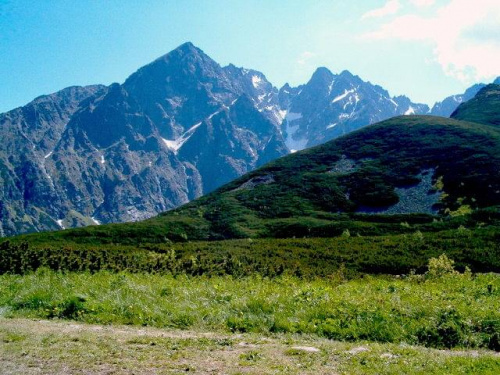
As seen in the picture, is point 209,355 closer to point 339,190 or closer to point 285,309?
point 285,309

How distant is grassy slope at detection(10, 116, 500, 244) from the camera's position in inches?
2928

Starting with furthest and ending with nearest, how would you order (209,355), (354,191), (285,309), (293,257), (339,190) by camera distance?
(339,190) < (354,191) < (293,257) < (285,309) < (209,355)

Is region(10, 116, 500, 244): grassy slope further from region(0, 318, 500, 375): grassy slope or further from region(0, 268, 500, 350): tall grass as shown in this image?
region(0, 318, 500, 375): grassy slope

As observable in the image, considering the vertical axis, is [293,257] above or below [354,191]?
below

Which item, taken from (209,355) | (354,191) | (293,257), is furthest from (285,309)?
(354,191)

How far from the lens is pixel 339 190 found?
325 feet

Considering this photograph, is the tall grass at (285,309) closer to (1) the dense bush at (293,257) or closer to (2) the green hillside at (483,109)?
(1) the dense bush at (293,257)

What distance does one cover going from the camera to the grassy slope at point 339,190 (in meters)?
74.4

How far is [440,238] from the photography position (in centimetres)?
4988

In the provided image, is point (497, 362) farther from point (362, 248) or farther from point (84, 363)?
point (362, 248)

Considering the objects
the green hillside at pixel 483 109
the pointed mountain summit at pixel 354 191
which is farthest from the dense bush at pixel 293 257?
the green hillside at pixel 483 109

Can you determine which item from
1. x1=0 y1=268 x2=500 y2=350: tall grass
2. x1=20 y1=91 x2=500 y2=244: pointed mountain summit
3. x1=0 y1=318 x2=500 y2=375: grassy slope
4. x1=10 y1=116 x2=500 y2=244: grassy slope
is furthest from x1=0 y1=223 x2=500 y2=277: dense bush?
x1=0 y1=318 x2=500 y2=375: grassy slope

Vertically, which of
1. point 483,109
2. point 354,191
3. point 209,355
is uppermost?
point 483,109

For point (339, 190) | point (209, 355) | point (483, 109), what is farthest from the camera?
point (483, 109)
